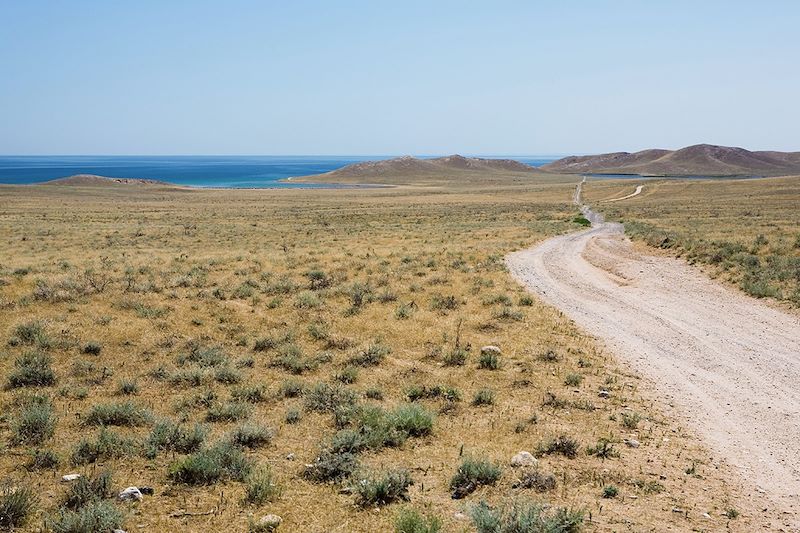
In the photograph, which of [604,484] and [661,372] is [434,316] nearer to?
[661,372]

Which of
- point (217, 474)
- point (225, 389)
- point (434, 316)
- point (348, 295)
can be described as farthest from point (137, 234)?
point (217, 474)

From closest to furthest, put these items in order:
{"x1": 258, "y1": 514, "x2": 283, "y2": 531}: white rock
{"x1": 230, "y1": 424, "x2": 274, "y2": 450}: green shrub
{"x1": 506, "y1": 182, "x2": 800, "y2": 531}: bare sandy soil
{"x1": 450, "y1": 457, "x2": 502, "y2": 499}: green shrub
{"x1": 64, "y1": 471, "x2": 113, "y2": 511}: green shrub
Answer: {"x1": 258, "y1": 514, "x2": 283, "y2": 531}: white rock < {"x1": 64, "y1": 471, "x2": 113, "y2": 511}: green shrub < {"x1": 450, "y1": 457, "x2": 502, "y2": 499}: green shrub < {"x1": 506, "y1": 182, "x2": 800, "y2": 531}: bare sandy soil < {"x1": 230, "y1": 424, "x2": 274, "y2": 450}: green shrub

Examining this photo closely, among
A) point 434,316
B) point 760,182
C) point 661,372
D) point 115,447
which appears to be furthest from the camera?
point 760,182

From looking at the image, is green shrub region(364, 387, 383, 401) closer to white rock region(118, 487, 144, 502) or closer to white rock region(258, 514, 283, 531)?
white rock region(258, 514, 283, 531)

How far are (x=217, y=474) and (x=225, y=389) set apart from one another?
3718mm

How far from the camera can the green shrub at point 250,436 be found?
873 centimetres

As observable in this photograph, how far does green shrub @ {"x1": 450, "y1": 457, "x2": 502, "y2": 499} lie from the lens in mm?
7484

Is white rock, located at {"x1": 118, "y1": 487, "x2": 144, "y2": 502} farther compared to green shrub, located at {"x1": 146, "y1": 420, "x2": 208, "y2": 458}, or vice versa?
green shrub, located at {"x1": 146, "y1": 420, "x2": 208, "y2": 458}

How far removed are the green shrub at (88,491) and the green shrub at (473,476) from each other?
4456 mm

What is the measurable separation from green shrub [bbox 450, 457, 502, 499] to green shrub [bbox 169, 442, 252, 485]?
2.89 m

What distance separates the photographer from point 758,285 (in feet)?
65.9

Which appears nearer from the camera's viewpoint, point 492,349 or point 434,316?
point 492,349

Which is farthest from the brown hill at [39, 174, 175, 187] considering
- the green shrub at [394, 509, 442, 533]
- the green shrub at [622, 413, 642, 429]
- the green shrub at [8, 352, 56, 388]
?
the green shrub at [394, 509, 442, 533]

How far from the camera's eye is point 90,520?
20.4ft
